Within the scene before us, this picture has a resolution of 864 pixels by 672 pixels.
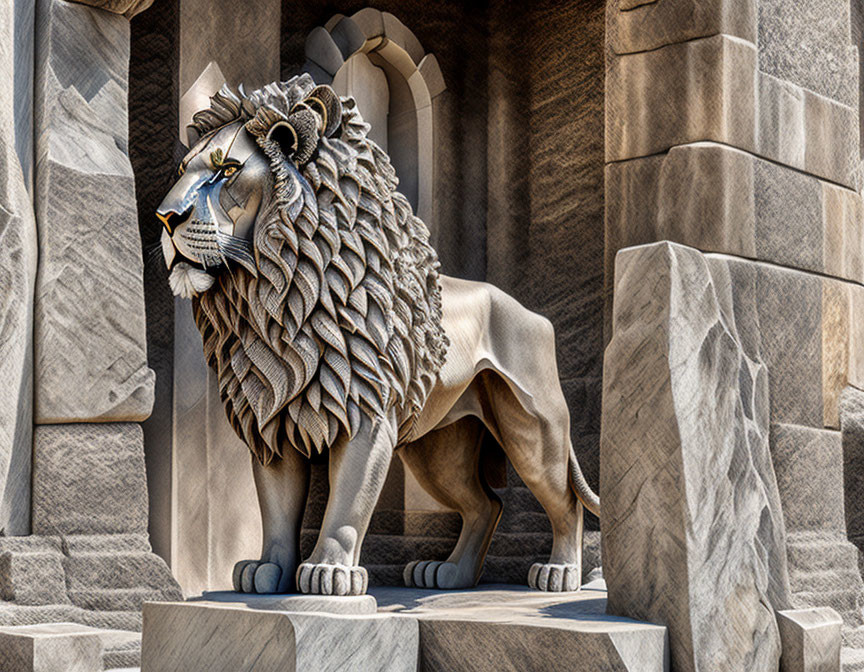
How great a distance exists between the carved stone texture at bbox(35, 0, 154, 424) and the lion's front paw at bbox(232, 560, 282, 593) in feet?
1.78

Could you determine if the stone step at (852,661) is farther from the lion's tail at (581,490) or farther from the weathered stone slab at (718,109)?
the weathered stone slab at (718,109)

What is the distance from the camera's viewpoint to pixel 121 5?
3240 millimetres

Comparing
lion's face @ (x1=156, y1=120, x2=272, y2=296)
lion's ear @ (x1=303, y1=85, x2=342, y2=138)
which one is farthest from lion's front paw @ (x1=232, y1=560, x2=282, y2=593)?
lion's ear @ (x1=303, y1=85, x2=342, y2=138)

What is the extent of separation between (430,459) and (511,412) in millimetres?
359

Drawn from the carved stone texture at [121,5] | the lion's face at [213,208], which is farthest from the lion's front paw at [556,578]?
the carved stone texture at [121,5]

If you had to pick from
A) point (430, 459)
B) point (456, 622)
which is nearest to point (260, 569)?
point (456, 622)

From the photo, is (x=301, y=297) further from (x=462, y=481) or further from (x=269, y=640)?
(x=462, y=481)

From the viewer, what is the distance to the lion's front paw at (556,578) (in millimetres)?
3740

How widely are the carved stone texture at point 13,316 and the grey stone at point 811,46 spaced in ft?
8.51

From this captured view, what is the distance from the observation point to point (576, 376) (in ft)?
15.8

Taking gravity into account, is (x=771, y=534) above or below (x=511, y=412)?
below

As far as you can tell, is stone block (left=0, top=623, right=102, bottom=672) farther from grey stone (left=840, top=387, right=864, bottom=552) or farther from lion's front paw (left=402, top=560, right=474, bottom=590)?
grey stone (left=840, top=387, right=864, bottom=552)

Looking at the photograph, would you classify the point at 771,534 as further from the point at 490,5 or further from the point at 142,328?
the point at 490,5

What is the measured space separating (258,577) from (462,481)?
3.95 feet
